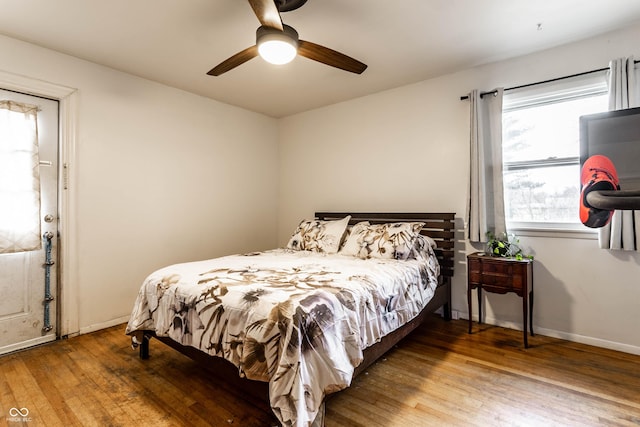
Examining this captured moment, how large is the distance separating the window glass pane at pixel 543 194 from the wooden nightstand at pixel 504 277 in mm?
470

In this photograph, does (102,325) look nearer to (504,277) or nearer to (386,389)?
(386,389)

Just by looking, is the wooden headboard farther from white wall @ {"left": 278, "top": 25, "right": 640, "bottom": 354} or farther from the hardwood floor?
the hardwood floor

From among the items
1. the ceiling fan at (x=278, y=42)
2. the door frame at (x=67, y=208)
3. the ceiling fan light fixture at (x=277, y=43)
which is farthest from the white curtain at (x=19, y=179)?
the ceiling fan light fixture at (x=277, y=43)

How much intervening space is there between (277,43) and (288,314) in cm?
158

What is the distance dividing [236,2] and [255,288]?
1.84m

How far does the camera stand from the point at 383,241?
289cm

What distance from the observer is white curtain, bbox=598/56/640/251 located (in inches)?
89.0

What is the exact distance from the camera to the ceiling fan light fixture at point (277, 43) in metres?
1.86

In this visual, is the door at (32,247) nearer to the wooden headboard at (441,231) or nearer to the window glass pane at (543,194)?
the wooden headboard at (441,231)

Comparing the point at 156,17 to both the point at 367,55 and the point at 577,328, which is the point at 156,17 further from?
the point at 577,328

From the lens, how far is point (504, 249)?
106 inches

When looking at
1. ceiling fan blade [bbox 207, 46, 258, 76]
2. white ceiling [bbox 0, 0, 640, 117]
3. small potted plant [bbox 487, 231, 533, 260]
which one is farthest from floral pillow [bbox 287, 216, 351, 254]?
ceiling fan blade [bbox 207, 46, 258, 76]

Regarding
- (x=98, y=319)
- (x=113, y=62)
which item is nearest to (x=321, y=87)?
(x=113, y=62)

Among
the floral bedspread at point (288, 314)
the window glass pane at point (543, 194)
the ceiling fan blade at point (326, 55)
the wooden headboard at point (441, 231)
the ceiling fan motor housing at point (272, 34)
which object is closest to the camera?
the floral bedspread at point (288, 314)
